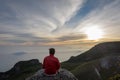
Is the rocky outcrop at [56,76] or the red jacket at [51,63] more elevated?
the red jacket at [51,63]

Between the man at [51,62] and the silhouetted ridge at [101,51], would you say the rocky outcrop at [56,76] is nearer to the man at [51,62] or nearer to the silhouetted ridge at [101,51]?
the man at [51,62]

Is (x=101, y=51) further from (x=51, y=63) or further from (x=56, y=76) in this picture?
(x=51, y=63)

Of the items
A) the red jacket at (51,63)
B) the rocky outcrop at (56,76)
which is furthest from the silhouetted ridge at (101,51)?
the red jacket at (51,63)

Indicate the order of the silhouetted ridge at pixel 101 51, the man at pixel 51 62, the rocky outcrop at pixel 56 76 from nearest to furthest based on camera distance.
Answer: the man at pixel 51 62, the rocky outcrop at pixel 56 76, the silhouetted ridge at pixel 101 51

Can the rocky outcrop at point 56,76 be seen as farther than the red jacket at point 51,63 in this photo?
Yes

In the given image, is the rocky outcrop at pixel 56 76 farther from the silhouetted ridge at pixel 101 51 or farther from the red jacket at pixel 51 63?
the silhouetted ridge at pixel 101 51

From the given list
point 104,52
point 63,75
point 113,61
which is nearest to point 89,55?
point 104,52

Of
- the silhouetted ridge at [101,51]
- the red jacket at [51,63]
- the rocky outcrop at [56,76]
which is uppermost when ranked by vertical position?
the red jacket at [51,63]

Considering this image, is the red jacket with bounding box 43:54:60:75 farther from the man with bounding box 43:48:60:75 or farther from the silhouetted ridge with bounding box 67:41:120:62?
the silhouetted ridge with bounding box 67:41:120:62

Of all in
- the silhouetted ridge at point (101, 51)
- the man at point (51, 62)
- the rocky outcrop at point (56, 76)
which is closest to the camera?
the man at point (51, 62)

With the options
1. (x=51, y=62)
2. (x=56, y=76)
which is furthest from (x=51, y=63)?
(x=56, y=76)

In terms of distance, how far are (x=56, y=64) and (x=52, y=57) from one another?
0.98 metres

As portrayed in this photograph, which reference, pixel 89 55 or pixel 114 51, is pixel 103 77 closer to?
pixel 114 51

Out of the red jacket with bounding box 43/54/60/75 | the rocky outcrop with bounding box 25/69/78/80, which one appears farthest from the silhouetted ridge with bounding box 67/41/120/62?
the red jacket with bounding box 43/54/60/75
